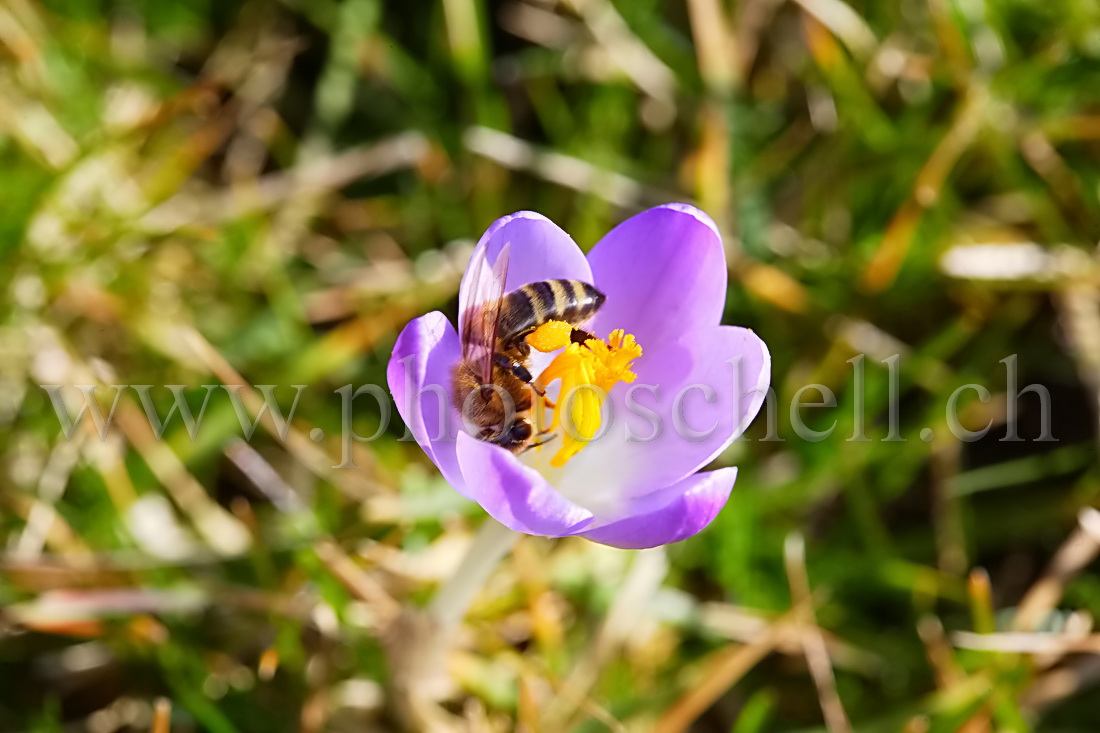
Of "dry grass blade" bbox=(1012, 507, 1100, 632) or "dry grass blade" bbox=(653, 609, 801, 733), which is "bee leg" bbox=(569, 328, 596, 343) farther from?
"dry grass blade" bbox=(1012, 507, 1100, 632)

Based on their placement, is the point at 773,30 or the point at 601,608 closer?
the point at 601,608

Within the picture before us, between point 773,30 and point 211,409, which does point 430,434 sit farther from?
point 773,30

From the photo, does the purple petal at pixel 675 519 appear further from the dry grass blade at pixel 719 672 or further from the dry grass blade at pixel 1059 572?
the dry grass blade at pixel 1059 572

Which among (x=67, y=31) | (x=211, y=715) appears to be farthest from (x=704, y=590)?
(x=67, y=31)

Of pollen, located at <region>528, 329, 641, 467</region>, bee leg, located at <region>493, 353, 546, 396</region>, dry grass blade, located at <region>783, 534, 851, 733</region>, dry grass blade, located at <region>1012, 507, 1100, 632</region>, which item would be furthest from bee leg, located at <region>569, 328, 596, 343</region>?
dry grass blade, located at <region>1012, 507, 1100, 632</region>

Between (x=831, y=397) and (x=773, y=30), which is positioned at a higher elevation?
(x=773, y=30)

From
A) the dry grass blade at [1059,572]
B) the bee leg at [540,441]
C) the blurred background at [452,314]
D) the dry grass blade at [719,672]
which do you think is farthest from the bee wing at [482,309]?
the dry grass blade at [1059,572]

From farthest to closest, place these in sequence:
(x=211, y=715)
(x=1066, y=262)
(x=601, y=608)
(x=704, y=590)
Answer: (x=1066, y=262) < (x=704, y=590) < (x=601, y=608) < (x=211, y=715)
